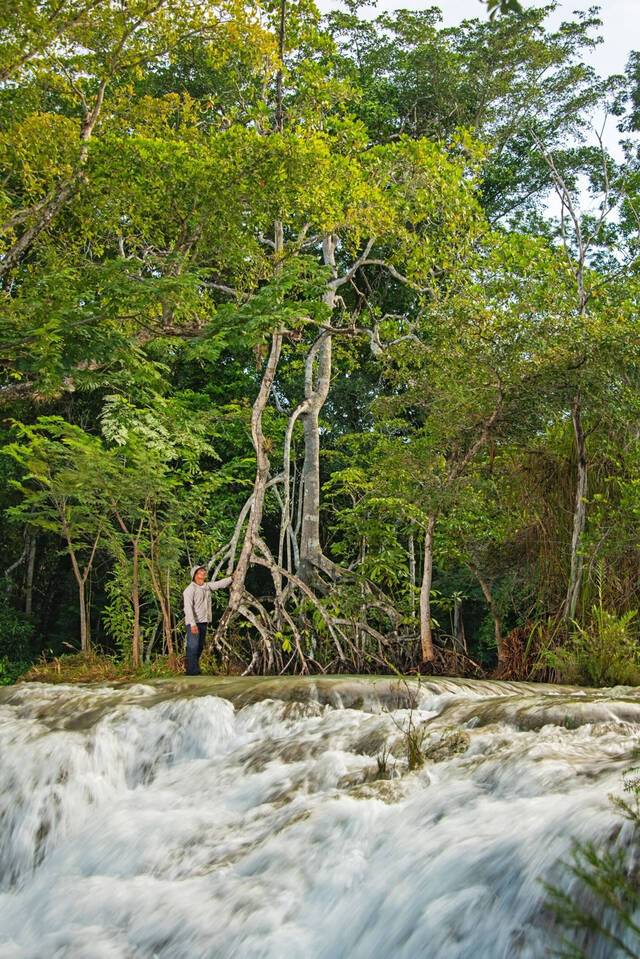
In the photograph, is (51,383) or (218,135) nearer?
(51,383)

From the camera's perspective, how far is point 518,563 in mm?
→ 11945

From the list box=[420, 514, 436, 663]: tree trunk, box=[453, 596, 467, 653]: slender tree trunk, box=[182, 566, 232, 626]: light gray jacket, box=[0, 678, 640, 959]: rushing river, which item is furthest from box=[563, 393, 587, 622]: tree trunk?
box=[182, 566, 232, 626]: light gray jacket

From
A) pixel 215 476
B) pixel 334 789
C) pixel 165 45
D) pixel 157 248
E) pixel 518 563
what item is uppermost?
pixel 165 45

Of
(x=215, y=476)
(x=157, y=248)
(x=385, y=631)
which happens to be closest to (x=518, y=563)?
(x=385, y=631)

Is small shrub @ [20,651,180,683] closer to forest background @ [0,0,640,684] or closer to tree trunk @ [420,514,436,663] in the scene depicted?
forest background @ [0,0,640,684]

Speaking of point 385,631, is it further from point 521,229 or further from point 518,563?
point 521,229

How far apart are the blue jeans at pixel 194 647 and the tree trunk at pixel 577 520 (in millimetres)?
4266

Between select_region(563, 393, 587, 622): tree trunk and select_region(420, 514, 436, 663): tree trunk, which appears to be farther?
select_region(420, 514, 436, 663): tree trunk

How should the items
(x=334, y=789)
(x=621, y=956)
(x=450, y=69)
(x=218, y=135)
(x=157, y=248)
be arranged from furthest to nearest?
(x=450, y=69), (x=157, y=248), (x=218, y=135), (x=334, y=789), (x=621, y=956)

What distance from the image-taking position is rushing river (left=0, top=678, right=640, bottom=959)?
3877 mm

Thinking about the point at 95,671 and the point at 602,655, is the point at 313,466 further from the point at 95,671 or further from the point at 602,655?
the point at 602,655

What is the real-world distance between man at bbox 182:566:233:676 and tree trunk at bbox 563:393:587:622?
13.8ft

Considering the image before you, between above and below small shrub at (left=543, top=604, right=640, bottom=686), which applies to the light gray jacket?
above

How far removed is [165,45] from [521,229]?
10738mm
